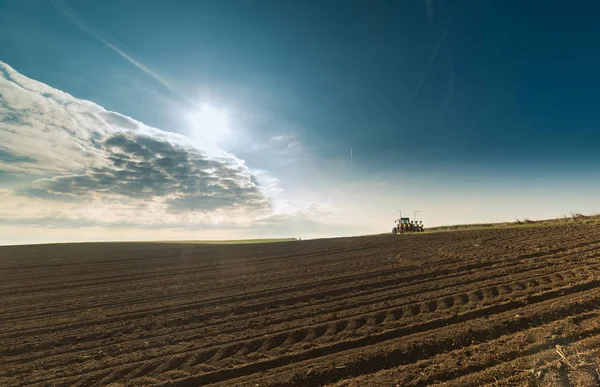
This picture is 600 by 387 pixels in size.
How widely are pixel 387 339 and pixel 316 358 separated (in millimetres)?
1428

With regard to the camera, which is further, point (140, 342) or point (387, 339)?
point (140, 342)

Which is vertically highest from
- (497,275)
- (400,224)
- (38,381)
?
(400,224)

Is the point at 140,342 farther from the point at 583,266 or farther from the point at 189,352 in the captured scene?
the point at 583,266

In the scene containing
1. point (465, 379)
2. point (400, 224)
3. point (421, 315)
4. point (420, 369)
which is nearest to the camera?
point (465, 379)

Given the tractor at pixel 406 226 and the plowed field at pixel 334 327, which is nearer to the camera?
the plowed field at pixel 334 327

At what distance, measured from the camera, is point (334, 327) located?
6.53 meters

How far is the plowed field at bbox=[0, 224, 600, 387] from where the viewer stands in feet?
15.5

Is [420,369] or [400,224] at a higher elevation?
[400,224]

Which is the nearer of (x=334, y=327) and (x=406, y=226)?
(x=334, y=327)

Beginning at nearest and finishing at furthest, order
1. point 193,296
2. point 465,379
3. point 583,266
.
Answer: point 465,379 < point 583,266 < point 193,296

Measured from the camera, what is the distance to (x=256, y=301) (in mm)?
8914

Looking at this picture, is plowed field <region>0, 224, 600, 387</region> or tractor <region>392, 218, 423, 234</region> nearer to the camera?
plowed field <region>0, 224, 600, 387</region>

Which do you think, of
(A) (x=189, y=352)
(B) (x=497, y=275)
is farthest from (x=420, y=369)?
(B) (x=497, y=275)

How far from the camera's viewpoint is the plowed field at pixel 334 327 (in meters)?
4.72
